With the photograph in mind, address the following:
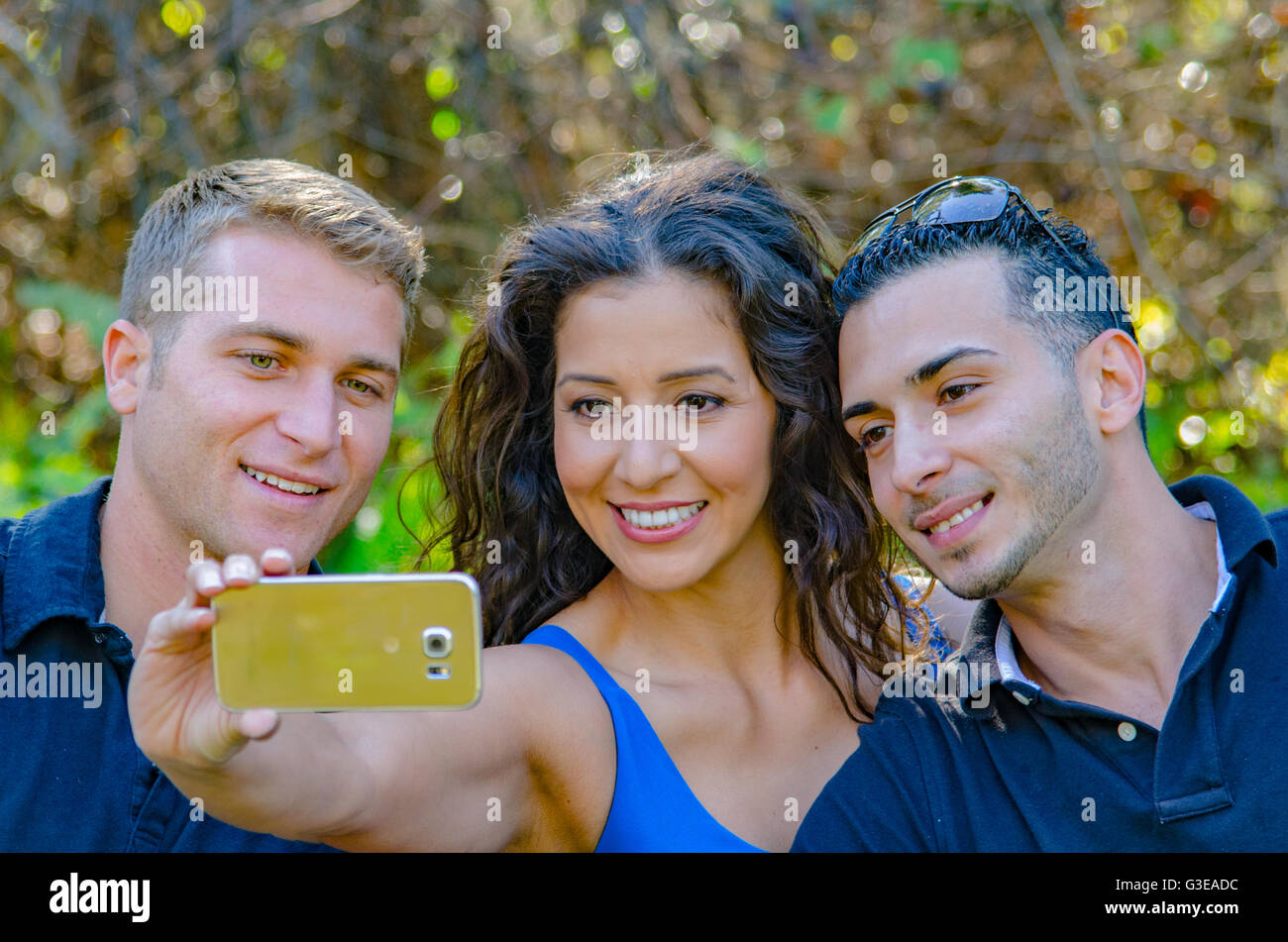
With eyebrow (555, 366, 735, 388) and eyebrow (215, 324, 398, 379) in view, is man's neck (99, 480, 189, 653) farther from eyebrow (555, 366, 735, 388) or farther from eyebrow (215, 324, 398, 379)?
eyebrow (555, 366, 735, 388)

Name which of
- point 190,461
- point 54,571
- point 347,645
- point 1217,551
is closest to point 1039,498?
point 1217,551

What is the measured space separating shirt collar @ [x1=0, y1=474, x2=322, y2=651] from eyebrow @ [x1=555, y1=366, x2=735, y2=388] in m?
1.30

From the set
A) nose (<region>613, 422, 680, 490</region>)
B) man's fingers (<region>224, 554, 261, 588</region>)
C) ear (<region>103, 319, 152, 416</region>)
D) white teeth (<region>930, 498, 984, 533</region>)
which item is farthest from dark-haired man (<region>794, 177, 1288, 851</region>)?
ear (<region>103, 319, 152, 416</region>)

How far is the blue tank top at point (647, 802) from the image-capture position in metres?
2.93

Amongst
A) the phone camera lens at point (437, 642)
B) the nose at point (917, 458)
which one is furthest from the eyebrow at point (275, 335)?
the phone camera lens at point (437, 642)

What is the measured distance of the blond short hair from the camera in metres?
3.31

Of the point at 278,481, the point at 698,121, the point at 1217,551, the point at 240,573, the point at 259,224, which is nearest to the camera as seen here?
the point at 240,573

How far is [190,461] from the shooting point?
10.3 ft

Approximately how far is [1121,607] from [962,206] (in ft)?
3.40

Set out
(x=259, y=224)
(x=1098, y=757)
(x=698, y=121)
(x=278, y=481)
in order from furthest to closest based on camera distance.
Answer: (x=698, y=121) < (x=259, y=224) < (x=278, y=481) < (x=1098, y=757)

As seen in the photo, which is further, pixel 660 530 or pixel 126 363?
pixel 126 363

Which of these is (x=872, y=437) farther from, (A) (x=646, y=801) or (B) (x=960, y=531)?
(A) (x=646, y=801)

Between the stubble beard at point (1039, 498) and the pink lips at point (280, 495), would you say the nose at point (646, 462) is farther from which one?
the pink lips at point (280, 495)

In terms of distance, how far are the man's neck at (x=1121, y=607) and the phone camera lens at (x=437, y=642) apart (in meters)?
1.52
